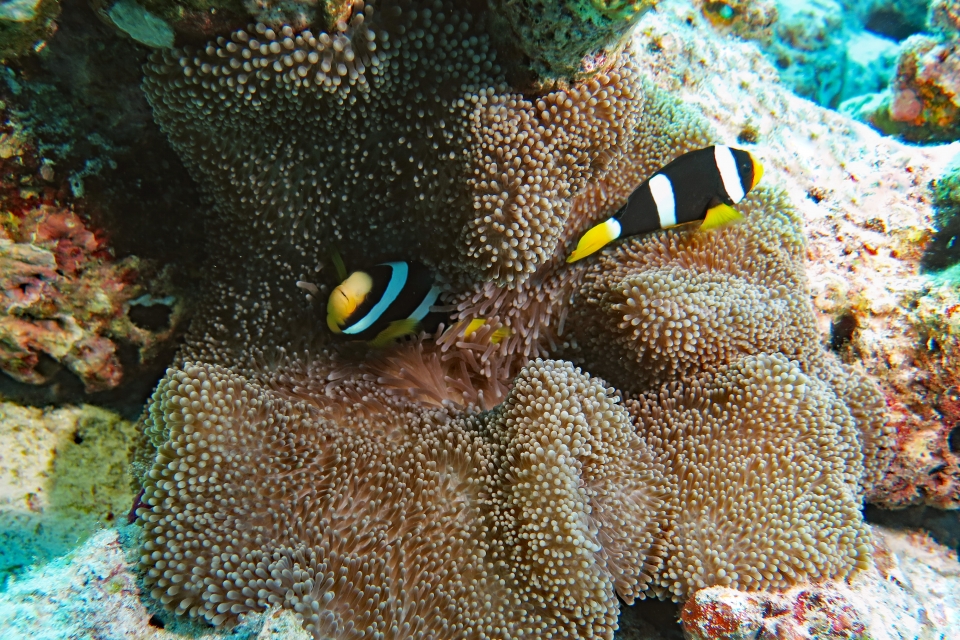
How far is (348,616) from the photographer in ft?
4.47

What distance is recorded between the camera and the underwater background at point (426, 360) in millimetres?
1438

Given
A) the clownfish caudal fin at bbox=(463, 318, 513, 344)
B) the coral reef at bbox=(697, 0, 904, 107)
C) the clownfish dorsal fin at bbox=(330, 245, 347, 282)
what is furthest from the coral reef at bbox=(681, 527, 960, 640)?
the coral reef at bbox=(697, 0, 904, 107)

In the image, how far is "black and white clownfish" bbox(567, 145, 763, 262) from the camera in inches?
72.9

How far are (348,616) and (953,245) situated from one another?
3078mm

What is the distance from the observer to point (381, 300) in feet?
5.95

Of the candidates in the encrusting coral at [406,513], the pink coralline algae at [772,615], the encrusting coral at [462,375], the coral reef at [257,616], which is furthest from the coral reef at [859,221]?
the encrusting coral at [406,513]

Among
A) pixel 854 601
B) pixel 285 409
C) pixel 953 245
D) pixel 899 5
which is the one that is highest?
pixel 899 5

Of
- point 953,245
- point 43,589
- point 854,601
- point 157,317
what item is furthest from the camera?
point 953,245

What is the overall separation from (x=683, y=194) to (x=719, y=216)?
0.19 meters

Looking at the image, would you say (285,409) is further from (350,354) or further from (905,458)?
(905,458)

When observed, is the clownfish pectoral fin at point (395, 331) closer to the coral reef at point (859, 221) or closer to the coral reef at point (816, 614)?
the coral reef at point (816, 614)

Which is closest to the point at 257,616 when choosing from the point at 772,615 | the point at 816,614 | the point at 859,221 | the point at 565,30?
the point at 772,615

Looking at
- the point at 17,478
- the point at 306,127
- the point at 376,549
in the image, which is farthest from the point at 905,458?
the point at 17,478

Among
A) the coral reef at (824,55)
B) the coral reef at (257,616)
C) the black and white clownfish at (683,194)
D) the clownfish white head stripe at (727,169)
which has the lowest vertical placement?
the coral reef at (257,616)
